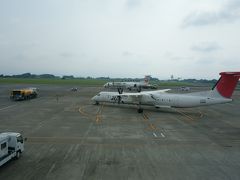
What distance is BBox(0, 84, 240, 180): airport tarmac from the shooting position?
15.8 metres

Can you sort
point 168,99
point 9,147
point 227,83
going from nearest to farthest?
point 9,147, point 227,83, point 168,99

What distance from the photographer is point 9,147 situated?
684 inches

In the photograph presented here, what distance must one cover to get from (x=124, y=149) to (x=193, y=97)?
2126cm

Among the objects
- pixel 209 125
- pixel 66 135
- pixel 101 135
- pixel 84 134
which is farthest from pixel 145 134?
pixel 209 125

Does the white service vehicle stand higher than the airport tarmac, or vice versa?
the white service vehicle

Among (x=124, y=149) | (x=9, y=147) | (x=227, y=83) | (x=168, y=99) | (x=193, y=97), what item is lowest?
(x=124, y=149)

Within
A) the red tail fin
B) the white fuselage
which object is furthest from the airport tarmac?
the red tail fin

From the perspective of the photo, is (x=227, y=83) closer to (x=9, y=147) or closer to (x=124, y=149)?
(x=124, y=149)

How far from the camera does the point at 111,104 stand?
170ft

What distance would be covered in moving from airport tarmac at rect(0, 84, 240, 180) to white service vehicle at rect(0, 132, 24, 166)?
658mm

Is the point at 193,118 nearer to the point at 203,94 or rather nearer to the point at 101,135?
the point at 203,94

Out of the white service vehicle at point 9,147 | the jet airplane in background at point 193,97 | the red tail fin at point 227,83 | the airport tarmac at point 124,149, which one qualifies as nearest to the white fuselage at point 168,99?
the jet airplane in background at point 193,97

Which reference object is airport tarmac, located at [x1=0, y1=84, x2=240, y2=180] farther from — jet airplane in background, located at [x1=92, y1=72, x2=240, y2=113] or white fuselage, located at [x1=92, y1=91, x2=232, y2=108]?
jet airplane in background, located at [x1=92, y1=72, x2=240, y2=113]

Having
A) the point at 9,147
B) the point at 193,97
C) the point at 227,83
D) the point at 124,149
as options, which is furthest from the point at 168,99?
the point at 9,147
